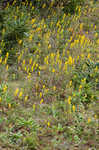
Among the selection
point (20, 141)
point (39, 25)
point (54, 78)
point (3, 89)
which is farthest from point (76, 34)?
point (20, 141)

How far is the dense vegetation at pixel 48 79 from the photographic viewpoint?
12.6 ft

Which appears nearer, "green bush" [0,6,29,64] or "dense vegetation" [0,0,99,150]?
"dense vegetation" [0,0,99,150]

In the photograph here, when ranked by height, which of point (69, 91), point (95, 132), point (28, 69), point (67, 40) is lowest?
point (95, 132)

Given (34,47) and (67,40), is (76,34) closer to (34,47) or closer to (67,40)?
(67,40)

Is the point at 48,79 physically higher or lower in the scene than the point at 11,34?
lower

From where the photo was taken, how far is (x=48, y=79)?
4969mm

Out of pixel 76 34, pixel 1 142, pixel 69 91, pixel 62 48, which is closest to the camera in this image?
pixel 1 142

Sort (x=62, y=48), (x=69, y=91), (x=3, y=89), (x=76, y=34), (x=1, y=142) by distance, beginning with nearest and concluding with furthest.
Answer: (x=1, y=142) < (x=3, y=89) < (x=69, y=91) < (x=62, y=48) < (x=76, y=34)

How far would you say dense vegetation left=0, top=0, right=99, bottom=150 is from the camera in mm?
3836

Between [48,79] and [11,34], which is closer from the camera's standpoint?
[48,79]

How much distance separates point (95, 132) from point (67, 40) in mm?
3237

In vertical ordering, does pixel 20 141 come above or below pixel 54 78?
below

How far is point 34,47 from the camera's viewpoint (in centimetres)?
600

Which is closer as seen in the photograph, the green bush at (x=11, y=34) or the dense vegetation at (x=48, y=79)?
the dense vegetation at (x=48, y=79)
